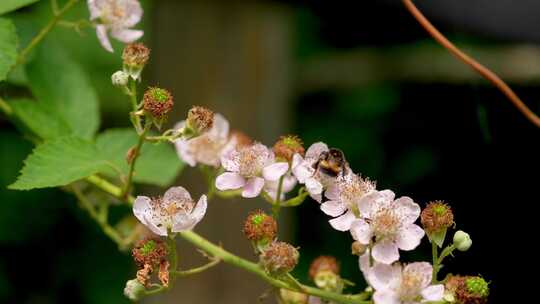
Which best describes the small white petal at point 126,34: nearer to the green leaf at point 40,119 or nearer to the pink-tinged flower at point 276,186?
the green leaf at point 40,119

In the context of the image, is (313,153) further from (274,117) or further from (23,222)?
(23,222)

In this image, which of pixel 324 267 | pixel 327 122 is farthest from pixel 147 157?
pixel 327 122

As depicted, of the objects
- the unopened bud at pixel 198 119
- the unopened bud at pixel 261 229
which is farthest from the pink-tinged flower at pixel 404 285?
the unopened bud at pixel 198 119

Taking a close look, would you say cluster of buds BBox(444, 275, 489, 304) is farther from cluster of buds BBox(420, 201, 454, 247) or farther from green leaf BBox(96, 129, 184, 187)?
green leaf BBox(96, 129, 184, 187)

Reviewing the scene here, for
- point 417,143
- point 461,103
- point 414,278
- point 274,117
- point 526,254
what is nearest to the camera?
point 414,278

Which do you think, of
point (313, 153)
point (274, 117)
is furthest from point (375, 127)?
point (313, 153)

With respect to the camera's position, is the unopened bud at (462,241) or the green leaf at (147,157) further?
the green leaf at (147,157)

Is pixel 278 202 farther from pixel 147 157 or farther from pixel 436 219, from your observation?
pixel 147 157
